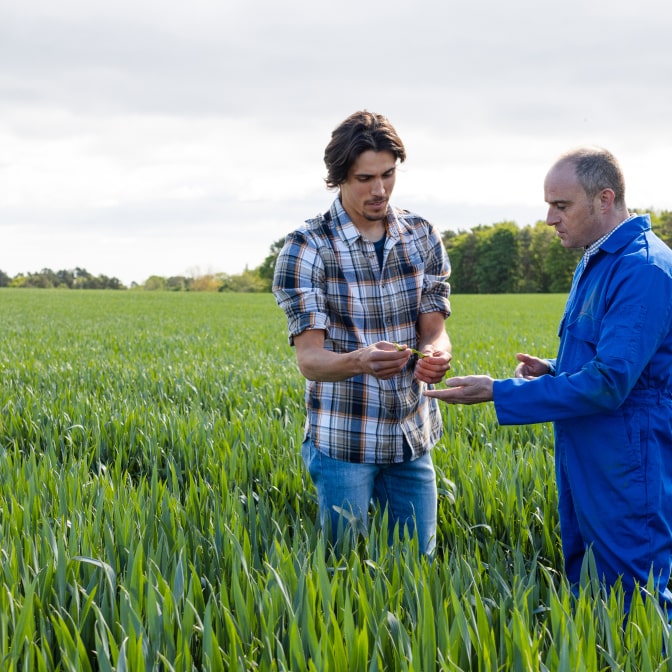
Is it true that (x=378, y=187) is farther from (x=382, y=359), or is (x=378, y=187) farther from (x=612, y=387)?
(x=612, y=387)

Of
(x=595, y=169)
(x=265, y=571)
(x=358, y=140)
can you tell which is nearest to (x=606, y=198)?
(x=595, y=169)

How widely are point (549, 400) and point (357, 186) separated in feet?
3.39

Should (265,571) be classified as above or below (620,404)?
below

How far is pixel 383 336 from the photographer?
288 centimetres

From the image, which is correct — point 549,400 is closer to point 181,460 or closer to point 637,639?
point 637,639

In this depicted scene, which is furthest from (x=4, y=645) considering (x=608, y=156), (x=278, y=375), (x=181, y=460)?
(x=278, y=375)

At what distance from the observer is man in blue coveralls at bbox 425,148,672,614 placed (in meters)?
2.25

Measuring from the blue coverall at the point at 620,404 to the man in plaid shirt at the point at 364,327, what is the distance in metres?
0.47

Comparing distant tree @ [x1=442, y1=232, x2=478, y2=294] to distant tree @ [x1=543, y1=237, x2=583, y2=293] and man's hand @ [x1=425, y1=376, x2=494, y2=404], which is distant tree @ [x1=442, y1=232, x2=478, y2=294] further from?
man's hand @ [x1=425, y1=376, x2=494, y2=404]

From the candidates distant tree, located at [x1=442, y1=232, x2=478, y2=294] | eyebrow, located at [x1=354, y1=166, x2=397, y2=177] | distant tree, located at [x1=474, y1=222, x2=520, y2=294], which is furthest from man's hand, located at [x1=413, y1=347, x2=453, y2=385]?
distant tree, located at [x1=442, y1=232, x2=478, y2=294]

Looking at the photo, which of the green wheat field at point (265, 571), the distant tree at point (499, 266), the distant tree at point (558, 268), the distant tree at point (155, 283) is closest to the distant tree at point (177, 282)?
the distant tree at point (155, 283)

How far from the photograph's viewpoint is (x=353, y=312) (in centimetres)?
283

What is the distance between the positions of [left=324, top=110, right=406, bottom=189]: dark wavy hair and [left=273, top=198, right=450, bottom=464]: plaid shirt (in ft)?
0.69

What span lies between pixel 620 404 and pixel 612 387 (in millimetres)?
118
